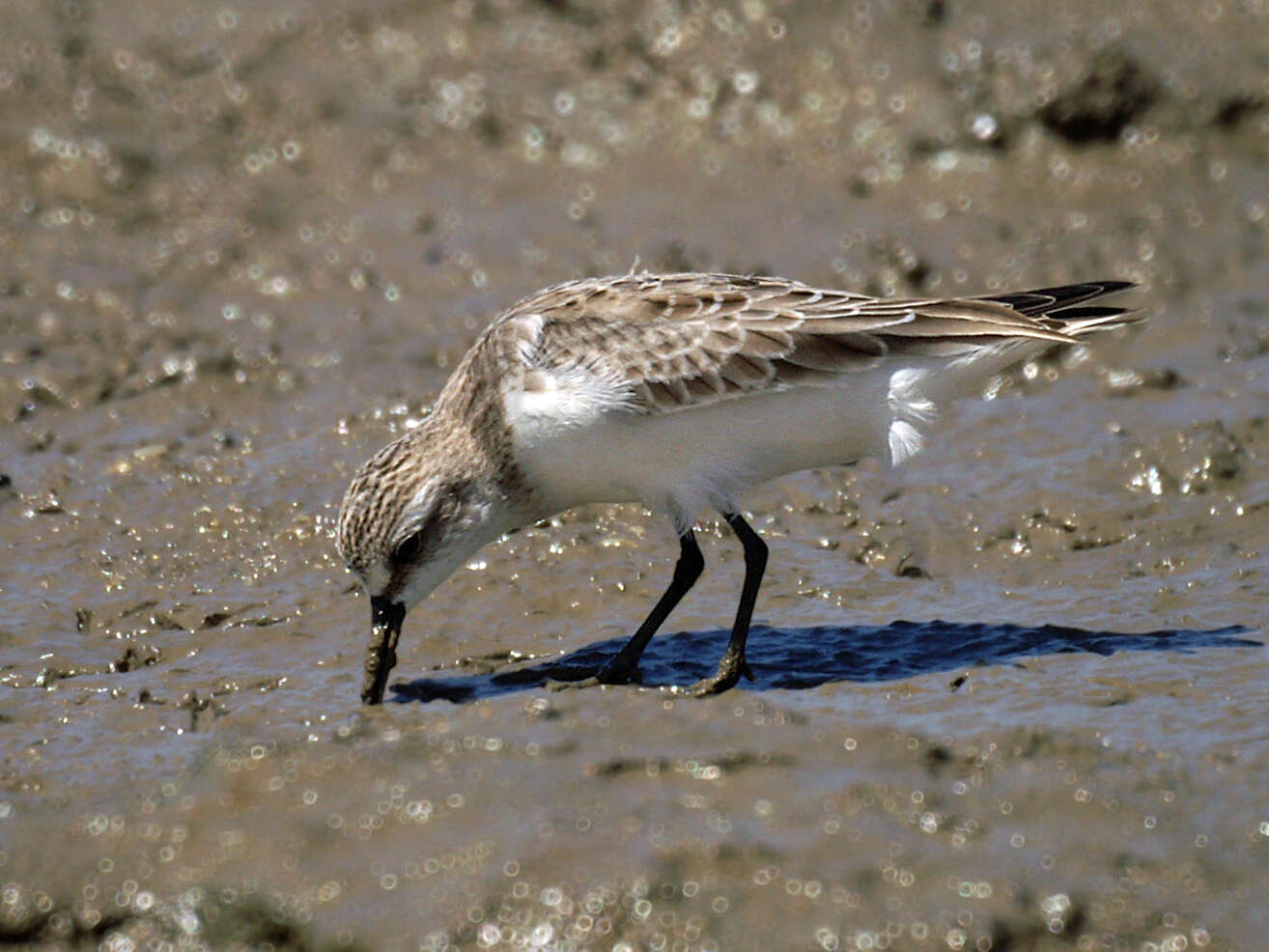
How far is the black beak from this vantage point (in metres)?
7.07

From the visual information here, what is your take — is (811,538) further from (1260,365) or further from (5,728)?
(5,728)

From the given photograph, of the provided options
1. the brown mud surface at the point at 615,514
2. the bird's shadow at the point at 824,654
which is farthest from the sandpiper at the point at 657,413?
the brown mud surface at the point at 615,514

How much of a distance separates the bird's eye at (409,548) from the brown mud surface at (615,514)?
0.54 meters

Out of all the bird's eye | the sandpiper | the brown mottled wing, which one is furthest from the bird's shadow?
the brown mottled wing

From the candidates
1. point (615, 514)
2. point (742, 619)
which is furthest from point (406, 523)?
point (615, 514)

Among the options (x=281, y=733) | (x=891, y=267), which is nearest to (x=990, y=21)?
(x=891, y=267)

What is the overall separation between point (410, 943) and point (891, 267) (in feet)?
24.0

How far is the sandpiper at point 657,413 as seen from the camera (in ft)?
23.4

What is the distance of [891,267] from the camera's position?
38.0ft

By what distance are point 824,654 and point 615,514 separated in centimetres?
186

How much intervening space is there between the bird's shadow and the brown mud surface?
1.2 inches

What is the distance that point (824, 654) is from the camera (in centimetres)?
749

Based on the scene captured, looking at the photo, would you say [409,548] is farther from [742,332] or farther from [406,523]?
[742,332]

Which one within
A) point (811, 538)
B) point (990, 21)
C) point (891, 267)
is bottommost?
point (811, 538)
